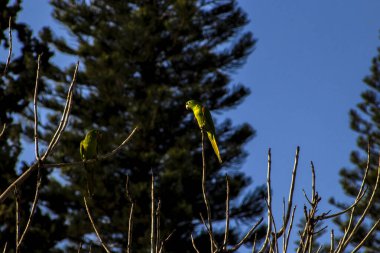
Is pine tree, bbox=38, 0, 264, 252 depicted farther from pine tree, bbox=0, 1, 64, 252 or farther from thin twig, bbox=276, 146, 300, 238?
thin twig, bbox=276, 146, 300, 238

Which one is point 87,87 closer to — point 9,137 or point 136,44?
point 136,44

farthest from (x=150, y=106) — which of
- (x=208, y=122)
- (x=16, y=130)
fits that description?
(x=208, y=122)

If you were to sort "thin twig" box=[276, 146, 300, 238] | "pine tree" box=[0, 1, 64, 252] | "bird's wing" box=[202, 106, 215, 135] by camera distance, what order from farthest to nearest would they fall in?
"pine tree" box=[0, 1, 64, 252]
"bird's wing" box=[202, 106, 215, 135]
"thin twig" box=[276, 146, 300, 238]

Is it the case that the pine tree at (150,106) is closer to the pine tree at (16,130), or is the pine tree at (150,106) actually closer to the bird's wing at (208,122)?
the pine tree at (16,130)

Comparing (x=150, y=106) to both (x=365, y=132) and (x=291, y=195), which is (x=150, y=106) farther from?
(x=291, y=195)

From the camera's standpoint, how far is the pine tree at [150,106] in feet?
64.6

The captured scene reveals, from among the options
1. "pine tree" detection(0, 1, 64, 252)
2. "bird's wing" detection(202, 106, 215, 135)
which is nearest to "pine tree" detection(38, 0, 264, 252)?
"pine tree" detection(0, 1, 64, 252)

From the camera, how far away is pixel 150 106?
20.5 metres

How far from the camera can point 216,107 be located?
21.4 m

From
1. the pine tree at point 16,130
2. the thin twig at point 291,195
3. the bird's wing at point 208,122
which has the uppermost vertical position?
the pine tree at point 16,130

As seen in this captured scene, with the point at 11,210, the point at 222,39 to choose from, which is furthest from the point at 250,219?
the point at 11,210

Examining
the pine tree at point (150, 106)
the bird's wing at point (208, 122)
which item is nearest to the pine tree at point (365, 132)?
the pine tree at point (150, 106)

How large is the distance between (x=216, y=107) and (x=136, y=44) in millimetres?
2660

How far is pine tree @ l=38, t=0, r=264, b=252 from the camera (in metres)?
19.7
